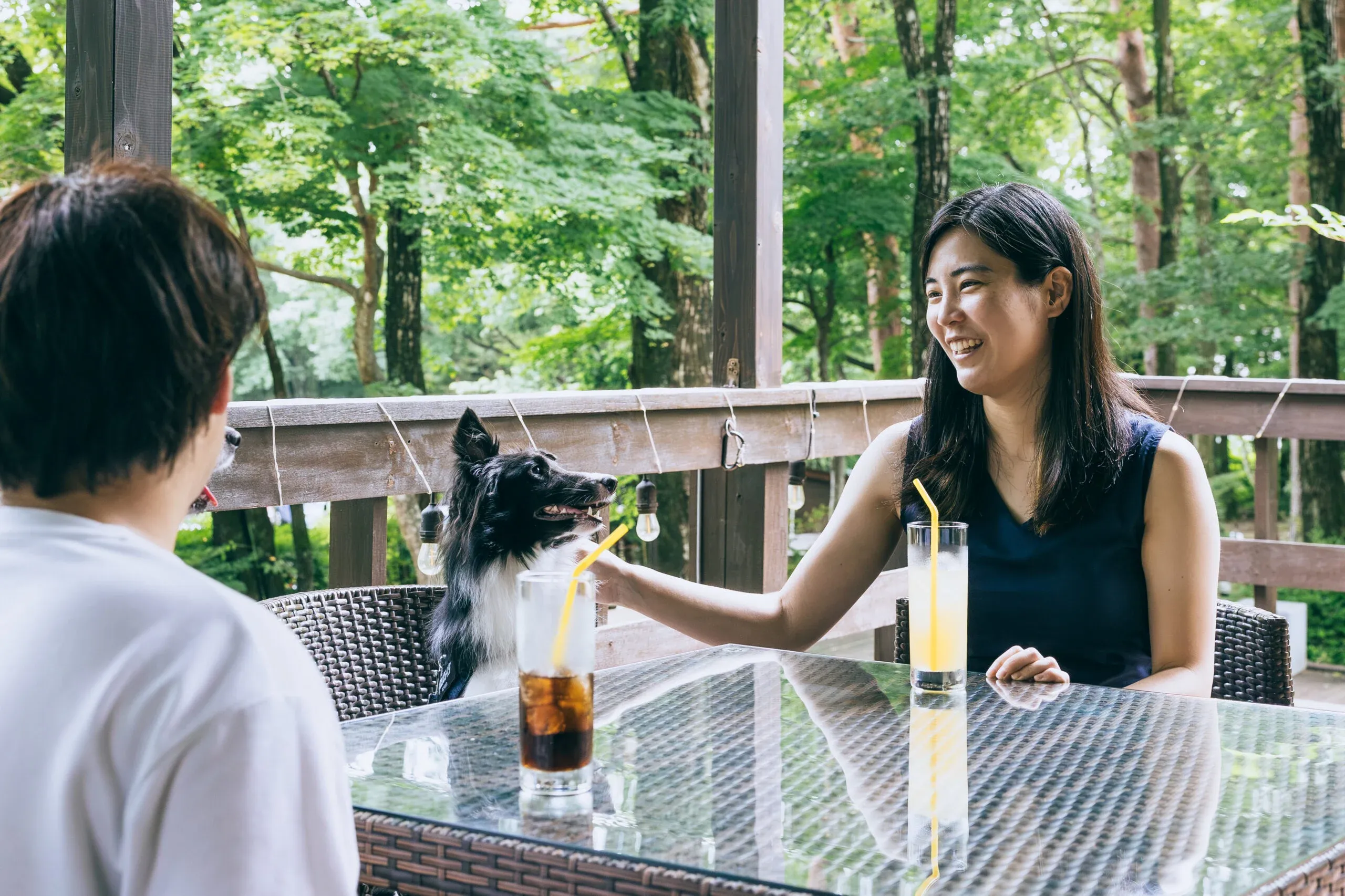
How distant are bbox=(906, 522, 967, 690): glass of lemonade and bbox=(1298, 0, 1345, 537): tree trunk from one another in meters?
9.03

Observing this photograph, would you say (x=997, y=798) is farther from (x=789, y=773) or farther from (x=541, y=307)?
(x=541, y=307)

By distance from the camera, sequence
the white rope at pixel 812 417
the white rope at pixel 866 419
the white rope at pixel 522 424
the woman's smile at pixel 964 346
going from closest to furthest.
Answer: the woman's smile at pixel 964 346 < the white rope at pixel 522 424 < the white rope at pixel 812 417 < the white rope at pixel 866 419

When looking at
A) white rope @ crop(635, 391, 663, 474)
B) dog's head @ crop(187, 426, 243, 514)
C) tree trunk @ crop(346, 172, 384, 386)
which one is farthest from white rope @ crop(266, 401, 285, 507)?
tree trunk @ crop(346, 172, 384, 386)

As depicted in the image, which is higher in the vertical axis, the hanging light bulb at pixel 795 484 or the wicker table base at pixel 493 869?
the hanging light bulb at pixel 795 484

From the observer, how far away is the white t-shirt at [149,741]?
594mm

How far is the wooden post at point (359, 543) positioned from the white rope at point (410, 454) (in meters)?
0.08

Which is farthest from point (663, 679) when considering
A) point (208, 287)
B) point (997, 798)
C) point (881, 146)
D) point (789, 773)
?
point (881, 146)

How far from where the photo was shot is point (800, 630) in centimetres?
195

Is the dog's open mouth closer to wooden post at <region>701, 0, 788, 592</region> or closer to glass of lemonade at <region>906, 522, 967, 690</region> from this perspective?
glass of lemonade at <region>906, 522, 967, 690</region>

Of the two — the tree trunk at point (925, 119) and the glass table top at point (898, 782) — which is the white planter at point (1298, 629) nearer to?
the tree trunk at point (925, 119)

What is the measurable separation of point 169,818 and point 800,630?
1433 mm

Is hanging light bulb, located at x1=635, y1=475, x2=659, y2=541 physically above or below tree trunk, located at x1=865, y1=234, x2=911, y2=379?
below

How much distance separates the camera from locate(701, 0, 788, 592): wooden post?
2910mm

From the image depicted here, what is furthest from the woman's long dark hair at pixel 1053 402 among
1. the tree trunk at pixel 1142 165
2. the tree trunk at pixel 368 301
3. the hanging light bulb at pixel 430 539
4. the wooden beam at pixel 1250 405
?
the tree trunk at pixel 1142 165
